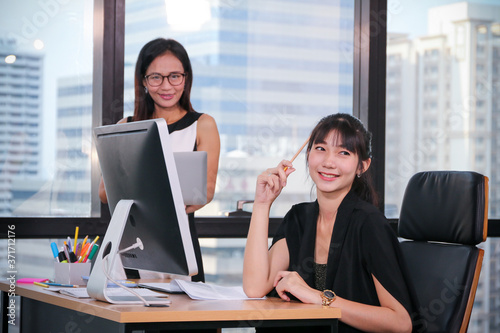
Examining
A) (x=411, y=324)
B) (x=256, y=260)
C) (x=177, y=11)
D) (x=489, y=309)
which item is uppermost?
(x=177, y=11)

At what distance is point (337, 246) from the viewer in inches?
72.4

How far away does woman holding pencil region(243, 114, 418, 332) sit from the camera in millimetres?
1675

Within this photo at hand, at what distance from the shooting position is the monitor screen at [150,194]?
1470 mm

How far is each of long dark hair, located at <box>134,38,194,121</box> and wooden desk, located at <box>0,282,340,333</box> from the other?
99 cm

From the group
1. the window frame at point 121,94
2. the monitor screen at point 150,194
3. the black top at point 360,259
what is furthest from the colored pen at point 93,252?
the window frame at point 121,94

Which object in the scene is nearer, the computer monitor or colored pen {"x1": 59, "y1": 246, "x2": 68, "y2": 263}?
the computer monitor

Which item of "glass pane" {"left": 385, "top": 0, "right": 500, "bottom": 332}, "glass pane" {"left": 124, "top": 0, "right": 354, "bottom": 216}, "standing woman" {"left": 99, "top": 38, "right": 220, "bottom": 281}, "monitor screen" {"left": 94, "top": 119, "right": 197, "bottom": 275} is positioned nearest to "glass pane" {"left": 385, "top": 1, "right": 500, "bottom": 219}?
"glass pane" {"left": 385, "top": 0, "right": 500, "bottom": 332}

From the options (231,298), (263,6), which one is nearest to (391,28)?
(263,6)

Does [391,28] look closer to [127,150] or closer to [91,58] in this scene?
[91,58]

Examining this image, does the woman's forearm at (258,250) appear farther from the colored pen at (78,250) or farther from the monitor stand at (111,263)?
the colored pen at (78,250)

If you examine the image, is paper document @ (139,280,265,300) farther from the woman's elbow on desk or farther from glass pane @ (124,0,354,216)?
glass pane @ (124,0,354,216)

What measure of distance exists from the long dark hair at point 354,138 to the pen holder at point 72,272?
0.80 meters

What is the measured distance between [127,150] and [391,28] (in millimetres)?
2484

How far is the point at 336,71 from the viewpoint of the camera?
356 centimetres
